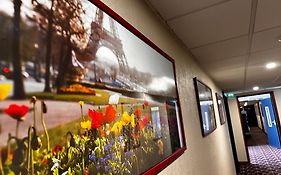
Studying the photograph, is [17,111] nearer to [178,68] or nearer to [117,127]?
[117,127]

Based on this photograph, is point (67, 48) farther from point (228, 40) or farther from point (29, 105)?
point (228, 40)

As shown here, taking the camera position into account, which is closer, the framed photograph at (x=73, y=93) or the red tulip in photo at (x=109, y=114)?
the framed photograph at (x=73, y=93)

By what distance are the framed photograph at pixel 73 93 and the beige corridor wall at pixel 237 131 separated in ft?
23.2

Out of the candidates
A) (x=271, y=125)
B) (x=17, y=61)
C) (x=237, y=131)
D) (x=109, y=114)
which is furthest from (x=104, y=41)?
(x=271, y=125)

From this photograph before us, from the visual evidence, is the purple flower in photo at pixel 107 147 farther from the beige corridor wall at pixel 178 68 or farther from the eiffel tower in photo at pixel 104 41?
the beige corridor wall at pixel 178 68

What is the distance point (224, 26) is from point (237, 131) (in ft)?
21.4

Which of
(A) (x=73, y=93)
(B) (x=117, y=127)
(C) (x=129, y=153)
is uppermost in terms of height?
(A) (x=73, y=93)

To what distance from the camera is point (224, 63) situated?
318cm

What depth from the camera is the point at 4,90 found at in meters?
0.42

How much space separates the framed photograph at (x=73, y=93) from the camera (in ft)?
1.44

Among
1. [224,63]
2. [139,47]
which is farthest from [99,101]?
[224,63]

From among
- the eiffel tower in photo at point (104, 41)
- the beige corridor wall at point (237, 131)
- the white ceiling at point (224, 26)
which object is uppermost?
the white ceiling at point (224, 26)

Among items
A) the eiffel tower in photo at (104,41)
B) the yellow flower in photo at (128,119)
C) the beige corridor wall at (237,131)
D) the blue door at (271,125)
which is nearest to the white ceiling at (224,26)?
the eiffel tower in photo at (104,41)

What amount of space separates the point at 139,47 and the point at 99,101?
448 mm
